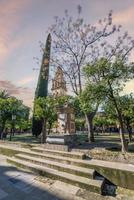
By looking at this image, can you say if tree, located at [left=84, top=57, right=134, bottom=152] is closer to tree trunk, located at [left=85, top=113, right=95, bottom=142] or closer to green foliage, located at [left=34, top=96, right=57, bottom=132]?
tree trunk, located at [left=85, top=113, right=95, bottom=142]

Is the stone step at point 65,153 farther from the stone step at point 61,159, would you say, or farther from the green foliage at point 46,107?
the green foliage at point 46,107

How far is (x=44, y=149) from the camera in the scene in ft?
29.0

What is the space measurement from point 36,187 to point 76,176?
4.43ft

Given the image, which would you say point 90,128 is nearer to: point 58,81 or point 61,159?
point 58,81

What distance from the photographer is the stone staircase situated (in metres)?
5.62

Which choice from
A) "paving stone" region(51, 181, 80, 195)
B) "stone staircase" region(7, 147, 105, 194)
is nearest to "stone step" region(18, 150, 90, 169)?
"stone staircase" region(7, 147, 105, 194)

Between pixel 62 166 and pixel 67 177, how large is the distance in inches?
28.2

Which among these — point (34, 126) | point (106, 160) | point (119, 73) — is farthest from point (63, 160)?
point (34, 126)

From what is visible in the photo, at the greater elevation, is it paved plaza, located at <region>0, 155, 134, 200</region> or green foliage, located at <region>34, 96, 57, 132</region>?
green foliage, located at <region>34, 96, 57, 132</region>

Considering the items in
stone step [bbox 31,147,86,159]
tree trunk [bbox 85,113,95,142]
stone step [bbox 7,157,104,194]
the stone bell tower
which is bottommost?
stone step [bbox 7,157,104,194]

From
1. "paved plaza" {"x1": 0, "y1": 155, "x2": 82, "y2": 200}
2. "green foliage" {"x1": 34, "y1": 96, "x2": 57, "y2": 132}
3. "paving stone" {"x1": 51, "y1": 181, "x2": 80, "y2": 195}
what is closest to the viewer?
"paved plaza" {"x1": 0, "y1": 155, "x2": 82, "y2": 200}

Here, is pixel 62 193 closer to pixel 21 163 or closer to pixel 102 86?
pixel 21 163

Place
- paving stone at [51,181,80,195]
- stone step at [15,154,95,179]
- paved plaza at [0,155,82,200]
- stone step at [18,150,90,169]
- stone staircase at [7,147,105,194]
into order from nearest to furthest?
1. paved plaza at [0,155,82,200]
2. paving stone at [51,181,80,195]
3. stone staircase at [7,147,105,194]
4. stone step at [15,154,95,179]
5. stone step at [18,150,90,169]

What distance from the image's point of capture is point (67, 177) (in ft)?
19.8
